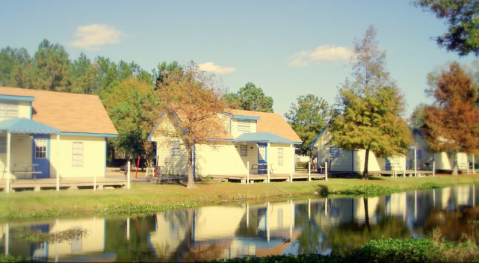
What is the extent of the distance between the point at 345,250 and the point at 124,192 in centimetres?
1225

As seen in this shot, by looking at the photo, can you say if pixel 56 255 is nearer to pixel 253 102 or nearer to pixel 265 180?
pixel 265 180

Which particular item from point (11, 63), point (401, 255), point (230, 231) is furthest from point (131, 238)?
point (11, 63)

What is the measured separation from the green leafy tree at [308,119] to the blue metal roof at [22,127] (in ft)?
113

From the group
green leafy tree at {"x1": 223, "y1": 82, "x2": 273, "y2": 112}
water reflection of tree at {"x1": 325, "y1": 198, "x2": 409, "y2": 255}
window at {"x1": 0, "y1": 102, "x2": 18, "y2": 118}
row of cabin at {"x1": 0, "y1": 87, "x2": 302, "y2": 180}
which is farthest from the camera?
green leafy tree at {"x1": 223, "y1": 82, "x2": 273, "y2": 112}

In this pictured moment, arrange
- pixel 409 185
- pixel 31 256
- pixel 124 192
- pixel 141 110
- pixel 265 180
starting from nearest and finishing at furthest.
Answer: pixel 31 256, pixel 124 192, pixel 265 180, pixel 409 185, pixel 141 110

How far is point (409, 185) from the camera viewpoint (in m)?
35.6

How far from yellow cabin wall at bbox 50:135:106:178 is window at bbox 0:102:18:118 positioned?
2.32m

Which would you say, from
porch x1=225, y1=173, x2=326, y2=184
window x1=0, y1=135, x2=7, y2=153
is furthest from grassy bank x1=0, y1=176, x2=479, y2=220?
window x1=0, y1=135, x2=7, y2=153

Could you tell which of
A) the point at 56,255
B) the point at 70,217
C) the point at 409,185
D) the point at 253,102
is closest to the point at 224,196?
the point at 70,217

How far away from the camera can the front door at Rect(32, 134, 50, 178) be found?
24891 millimetres

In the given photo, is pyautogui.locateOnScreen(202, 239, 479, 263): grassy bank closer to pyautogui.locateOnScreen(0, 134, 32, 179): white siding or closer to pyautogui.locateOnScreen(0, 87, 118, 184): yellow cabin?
pyautogui.locateOnScreen(0, 87, 118, 184): yellow cabin

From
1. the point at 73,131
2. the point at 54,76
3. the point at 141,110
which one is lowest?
the point at 73,131

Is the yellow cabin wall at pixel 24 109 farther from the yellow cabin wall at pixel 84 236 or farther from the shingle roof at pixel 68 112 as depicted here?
the yellow cabin wall at pixel 84 236

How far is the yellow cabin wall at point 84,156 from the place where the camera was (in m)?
25.6
